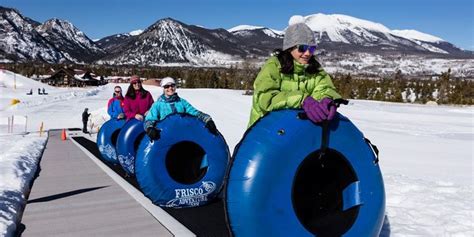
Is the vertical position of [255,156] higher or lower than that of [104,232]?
higher

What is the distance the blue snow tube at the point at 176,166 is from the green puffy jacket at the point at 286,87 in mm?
2629

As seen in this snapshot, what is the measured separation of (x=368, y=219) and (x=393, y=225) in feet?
6.51

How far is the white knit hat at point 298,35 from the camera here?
3.97 m

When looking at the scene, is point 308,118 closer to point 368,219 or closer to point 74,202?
point 368,219

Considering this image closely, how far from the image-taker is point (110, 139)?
10711 mm

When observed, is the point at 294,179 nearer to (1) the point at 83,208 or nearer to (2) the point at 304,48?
(2) the point at 304,48

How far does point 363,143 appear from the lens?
3.94 m

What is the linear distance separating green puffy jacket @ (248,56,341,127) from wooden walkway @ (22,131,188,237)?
7.91ft

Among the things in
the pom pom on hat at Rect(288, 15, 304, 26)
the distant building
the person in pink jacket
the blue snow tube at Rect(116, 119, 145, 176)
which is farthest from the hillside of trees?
the pom pom on hat at Rect(288, 15, 304, 26)

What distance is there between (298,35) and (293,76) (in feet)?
1.26

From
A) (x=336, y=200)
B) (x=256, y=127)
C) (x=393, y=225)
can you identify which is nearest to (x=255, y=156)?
(x=256, y=127)

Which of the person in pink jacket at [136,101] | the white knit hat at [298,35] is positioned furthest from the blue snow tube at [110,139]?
the white knit hat at [298,35]

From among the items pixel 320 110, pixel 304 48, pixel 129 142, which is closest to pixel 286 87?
pixel 304 48

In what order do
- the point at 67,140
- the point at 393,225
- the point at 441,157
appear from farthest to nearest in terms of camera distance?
the point at 67,140 < the point at 441,157 < the point at 393,225
